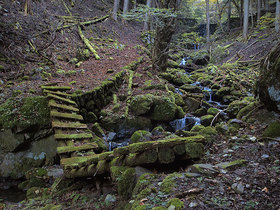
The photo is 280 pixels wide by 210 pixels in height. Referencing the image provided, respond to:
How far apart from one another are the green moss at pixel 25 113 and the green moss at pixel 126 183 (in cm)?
363

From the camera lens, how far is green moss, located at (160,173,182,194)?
2.33m

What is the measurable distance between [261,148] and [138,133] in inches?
108

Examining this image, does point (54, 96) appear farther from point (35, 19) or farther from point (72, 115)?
point (35, 19)

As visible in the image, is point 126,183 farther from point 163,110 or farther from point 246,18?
point 246,18

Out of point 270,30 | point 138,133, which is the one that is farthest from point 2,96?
point 270,30

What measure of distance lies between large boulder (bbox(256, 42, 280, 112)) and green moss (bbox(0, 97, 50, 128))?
567 centimetres

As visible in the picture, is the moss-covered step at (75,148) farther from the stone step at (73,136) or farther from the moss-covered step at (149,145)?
the moss-covered step at (149,145)

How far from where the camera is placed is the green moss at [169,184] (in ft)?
7.63

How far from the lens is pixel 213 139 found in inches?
156

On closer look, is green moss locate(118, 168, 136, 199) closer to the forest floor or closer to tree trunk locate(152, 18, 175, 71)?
the forest floor

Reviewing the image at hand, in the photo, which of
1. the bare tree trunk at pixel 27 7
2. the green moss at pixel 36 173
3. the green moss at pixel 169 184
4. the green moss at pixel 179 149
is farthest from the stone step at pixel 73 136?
the bare tree trunk at pixel 27 7

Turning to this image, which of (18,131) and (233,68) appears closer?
(18,131)

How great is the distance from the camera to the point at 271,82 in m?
3.50

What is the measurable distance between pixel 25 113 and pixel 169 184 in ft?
16.2
